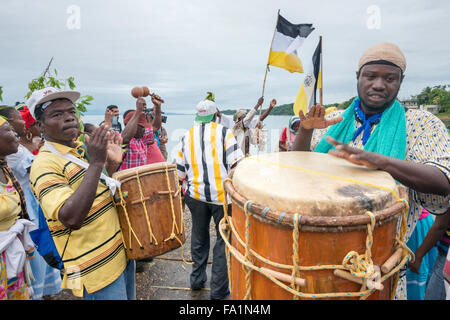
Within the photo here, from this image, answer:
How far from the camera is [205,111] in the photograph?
369cm

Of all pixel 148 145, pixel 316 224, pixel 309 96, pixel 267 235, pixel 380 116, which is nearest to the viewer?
pixel 316 224

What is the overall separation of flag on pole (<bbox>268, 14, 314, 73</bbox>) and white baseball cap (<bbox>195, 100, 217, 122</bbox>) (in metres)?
1.15

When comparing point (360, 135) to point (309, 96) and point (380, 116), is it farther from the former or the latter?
point (309, 96)

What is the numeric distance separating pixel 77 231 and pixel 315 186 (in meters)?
1.64

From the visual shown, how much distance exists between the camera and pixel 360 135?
6.08 ft

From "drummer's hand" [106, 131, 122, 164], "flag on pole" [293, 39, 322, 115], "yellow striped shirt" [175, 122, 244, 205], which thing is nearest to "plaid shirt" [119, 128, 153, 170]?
"yellow striped shirt" [175, 122, 244, 205]

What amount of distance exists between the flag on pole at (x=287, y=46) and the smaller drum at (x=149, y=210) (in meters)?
1.63

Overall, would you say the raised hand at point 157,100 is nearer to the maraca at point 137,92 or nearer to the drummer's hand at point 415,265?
the maraca at point 137,92

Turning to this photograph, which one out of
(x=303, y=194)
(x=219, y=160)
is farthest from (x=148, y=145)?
(x=303, y=194)

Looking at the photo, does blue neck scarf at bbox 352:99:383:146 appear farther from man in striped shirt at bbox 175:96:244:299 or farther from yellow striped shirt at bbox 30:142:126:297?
yellow striped shirt at bbox 30:142:126:297

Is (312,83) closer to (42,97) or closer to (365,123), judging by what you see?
(365,123)

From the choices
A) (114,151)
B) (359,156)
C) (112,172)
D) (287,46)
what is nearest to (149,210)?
(112,172)

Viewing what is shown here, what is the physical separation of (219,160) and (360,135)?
187cm

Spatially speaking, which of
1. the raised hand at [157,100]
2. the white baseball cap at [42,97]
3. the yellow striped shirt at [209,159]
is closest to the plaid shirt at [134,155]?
the raised hand at [157,100]
